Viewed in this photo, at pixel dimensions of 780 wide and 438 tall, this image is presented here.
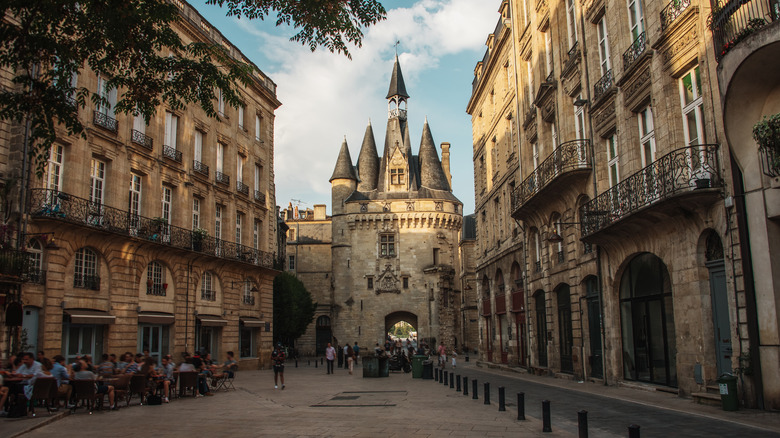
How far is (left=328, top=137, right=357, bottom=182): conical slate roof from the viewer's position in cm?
5616

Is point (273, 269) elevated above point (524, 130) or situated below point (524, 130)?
below

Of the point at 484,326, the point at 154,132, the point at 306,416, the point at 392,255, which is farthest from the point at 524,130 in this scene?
the point at 392,255

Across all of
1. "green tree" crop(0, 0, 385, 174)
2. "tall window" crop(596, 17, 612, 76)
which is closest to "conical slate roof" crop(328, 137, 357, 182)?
"tall window" crop(596, 17, 612, 76)

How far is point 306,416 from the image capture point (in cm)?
1152

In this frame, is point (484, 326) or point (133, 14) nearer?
point (133, 14)

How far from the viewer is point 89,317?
19375 mm

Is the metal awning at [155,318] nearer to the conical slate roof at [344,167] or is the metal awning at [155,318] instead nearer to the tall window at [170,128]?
the tall window at [170,128]

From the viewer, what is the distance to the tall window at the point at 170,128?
25281 mm

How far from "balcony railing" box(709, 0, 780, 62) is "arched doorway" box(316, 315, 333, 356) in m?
51.2

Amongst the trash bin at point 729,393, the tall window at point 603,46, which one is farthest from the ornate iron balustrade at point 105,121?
the trash bin at point 729,393

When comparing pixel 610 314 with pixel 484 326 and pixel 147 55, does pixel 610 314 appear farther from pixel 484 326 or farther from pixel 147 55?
pixel 484 326

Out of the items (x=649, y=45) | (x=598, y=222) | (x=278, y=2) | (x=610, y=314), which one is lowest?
(x=610, y=314)

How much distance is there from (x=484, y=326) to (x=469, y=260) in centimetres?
2906

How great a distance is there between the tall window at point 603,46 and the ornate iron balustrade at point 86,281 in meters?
17.1
